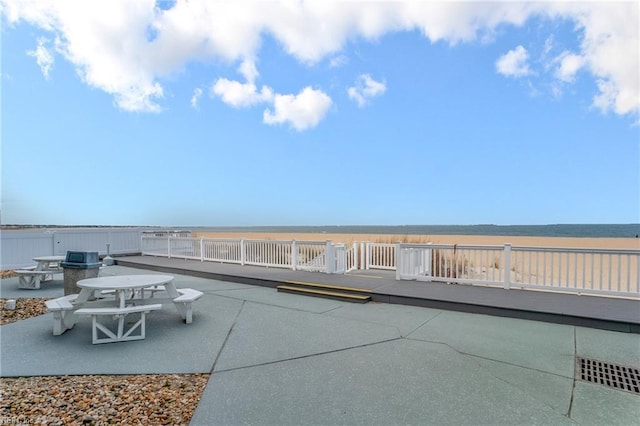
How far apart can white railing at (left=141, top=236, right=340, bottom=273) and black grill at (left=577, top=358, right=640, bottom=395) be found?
5778 millimetres

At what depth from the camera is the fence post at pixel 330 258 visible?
28.1ft

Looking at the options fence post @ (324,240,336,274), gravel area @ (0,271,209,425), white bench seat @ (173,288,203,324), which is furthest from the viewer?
fence post @ (324,240,336,274)

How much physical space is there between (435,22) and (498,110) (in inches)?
271

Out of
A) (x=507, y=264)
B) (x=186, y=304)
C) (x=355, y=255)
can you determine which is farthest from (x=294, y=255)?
(x=507, y=264)

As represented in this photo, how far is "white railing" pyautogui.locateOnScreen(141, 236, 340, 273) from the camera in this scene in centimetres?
893

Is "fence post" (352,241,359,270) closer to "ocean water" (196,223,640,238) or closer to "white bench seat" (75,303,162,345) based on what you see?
"white bench seat" (75,303,162,345)

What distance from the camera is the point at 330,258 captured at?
8.60 metres

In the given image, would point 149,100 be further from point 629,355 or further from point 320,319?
point 629,355

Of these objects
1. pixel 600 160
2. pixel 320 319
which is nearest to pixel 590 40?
pixel 320 319

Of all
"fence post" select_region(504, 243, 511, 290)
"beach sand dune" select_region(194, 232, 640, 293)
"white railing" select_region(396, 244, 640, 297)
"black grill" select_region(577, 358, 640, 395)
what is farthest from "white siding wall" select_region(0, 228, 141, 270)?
"black grill" select_region(577, 358, 640, 395)

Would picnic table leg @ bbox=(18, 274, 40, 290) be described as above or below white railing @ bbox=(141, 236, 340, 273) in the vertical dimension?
below

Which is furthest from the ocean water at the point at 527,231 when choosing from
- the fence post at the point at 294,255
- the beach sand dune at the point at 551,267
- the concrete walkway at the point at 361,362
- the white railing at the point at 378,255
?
the concrete walkway at the point at 361,362

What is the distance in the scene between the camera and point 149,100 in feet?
35.1

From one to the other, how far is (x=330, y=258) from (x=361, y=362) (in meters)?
5.18
